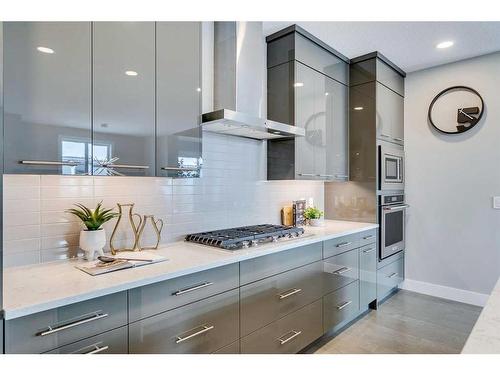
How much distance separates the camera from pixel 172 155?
1.79 metres

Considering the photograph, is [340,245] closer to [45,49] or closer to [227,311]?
[227,311]

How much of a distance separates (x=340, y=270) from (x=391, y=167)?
143cm

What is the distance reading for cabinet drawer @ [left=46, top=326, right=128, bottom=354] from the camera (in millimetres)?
1167

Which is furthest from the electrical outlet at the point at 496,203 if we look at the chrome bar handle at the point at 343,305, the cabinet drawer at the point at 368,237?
the chrome bar handle at the point at 343,305

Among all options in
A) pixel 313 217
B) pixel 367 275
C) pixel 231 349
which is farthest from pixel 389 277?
pixel 231 349

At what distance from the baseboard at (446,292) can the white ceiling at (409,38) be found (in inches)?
97.6

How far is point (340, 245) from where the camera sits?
2.62m

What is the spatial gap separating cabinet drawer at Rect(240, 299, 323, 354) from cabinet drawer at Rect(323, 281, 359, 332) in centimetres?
10

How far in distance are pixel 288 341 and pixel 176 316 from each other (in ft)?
3.13

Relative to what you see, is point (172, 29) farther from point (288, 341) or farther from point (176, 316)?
point (288, 341)

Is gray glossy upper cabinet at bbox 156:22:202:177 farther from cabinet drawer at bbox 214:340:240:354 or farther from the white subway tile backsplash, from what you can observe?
cabinet drawer at bbox 214:340:240:354

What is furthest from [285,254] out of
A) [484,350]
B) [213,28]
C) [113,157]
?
[213,28]

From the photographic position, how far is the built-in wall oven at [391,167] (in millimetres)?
3221

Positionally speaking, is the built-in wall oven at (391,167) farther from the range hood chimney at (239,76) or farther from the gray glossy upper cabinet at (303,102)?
the range hood chimney at (239,76)
